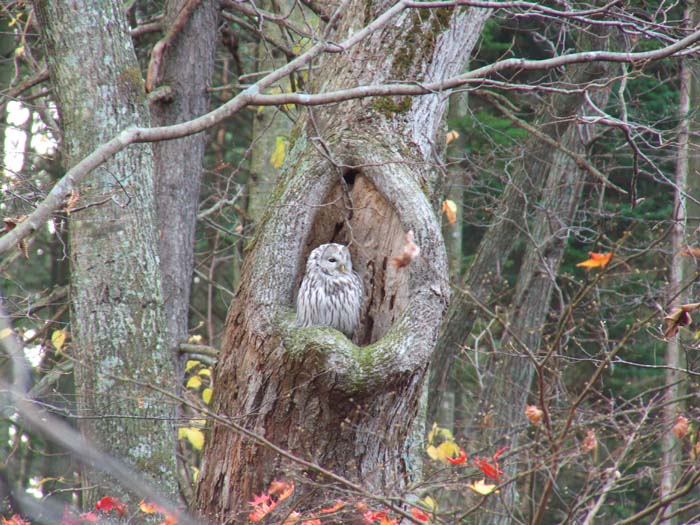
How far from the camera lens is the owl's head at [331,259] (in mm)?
5027

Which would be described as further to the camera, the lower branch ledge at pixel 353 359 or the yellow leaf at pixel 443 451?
the yellow leaf at pixel 443 451

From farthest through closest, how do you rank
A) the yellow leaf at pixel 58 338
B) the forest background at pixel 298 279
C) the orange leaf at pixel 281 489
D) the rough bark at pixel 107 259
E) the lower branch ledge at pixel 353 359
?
the yellow leaf at pixel 58 338
the rough bark at pixel 107 259
the lower branch ledge at pixel 353 359
the orange leaf at pixel 281 489
the forest background at pixel 298 279

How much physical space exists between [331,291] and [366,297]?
22cm

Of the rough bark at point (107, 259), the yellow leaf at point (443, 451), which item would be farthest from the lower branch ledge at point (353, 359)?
the yellow leaf at point (443, 451)

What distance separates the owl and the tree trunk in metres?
0.10

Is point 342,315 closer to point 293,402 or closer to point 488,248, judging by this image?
point 293,402

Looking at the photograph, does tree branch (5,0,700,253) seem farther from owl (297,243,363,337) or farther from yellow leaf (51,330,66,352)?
yellow leaf (51,330,66,352)

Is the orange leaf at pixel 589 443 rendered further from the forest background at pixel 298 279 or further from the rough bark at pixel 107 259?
the rough bark at pixel 107 259

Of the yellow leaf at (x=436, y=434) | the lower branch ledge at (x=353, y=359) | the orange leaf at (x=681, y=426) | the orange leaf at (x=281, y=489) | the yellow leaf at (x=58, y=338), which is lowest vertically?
the yellow leaf at (x=436, y=434)

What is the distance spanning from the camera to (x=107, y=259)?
189 inches

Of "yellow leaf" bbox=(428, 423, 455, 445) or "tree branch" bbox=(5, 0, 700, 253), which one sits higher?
"tree branch" bbox=(5, 0, 700, 253)

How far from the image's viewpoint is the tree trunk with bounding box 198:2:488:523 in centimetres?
411

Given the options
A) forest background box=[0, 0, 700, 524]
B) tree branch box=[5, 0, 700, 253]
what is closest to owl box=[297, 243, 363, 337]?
forest background box=[0, 0, 700, 524]

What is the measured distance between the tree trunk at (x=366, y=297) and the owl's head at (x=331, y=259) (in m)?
0.10
